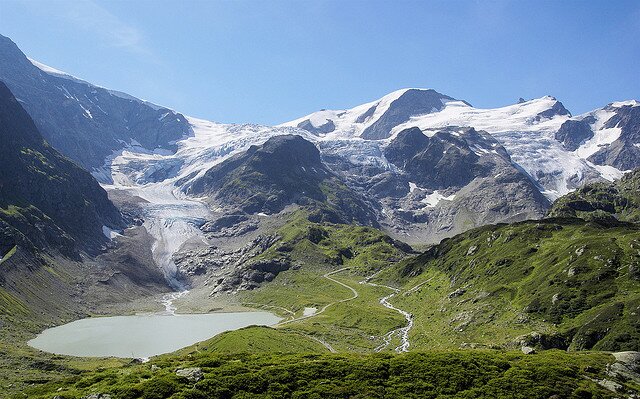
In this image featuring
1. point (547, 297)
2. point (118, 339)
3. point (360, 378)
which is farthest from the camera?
point (118, 339)

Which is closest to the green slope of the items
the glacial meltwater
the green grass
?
the green grass

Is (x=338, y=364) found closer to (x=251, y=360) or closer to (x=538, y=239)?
(x=251, y=360)

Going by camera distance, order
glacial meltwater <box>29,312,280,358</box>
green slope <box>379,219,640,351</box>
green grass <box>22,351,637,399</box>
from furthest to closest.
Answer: glacial meltwater <box>29,312,280,358</box>
green slope <box>379,219,640,351</box>
green grass <box>22,351,637,399</box>

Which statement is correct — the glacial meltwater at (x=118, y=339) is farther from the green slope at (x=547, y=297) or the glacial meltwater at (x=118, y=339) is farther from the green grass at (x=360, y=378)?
the green grass at (x=360, y=378)

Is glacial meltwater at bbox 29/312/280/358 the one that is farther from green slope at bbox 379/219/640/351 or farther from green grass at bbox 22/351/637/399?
green grass at bbox 22/351/637/399

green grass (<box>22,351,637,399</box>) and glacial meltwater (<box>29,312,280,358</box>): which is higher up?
green grass (<box>22,351,637,399</box>)

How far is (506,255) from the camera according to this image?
571 feet

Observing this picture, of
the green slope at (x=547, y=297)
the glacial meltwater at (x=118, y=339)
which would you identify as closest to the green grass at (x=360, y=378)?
the green slope at (x=547, y=297)

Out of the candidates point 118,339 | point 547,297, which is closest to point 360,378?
point 547,297

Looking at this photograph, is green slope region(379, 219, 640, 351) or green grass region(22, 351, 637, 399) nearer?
green grass region(22, 351, 637, 399)

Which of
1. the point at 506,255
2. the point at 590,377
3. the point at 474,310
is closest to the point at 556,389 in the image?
the point at 590,377

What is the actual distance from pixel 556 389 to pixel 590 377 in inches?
→ 278

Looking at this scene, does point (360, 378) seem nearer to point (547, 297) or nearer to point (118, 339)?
point (547, 297)

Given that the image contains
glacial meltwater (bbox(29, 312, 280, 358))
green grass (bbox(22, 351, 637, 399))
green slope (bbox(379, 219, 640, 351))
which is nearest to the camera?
green grass (bbox(22, 351, 637, 399))
